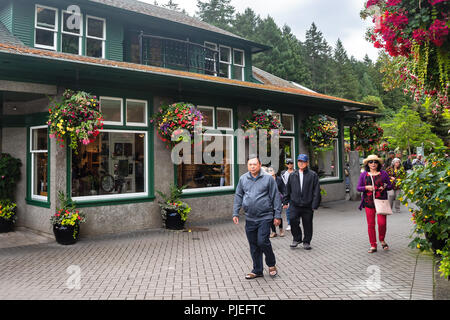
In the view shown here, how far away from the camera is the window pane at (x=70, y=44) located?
1156cm

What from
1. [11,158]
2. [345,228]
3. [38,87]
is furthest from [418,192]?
[11,158]

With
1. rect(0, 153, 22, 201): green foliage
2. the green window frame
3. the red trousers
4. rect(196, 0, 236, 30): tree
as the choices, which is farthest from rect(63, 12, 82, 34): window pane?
rect(196, 0, 236, 30): tree

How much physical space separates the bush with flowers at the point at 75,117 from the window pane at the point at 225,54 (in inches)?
342

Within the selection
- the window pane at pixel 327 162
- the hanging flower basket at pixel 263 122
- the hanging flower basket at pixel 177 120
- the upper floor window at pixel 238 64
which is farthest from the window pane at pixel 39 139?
the window pane at pixel 327 162

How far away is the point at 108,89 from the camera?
9.24 m

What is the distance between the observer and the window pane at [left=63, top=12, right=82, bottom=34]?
38.0 ft

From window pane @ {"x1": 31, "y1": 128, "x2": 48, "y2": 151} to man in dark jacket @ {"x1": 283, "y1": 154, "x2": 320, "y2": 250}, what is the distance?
6291mm

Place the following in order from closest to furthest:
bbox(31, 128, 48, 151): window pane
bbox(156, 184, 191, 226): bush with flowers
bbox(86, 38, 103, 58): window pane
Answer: bbox(31, 128, 48, 151): window pane → bbox(156, 184, 191, 226): bush with flowers → bbox(86, 38, 103, 58): window pane

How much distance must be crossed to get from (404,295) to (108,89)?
7929mm

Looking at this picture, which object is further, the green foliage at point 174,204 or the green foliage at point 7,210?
the green foliage at point 174,204

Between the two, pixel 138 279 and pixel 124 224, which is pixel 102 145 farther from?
pixel 138 279

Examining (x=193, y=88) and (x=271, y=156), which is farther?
(x=271, y=156)

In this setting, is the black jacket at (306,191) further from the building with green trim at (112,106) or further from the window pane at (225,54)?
the window pane at (225,54)

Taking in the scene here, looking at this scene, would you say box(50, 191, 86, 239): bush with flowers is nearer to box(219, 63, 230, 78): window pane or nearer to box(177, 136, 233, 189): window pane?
box(177, 136, 233, 189): window pane
